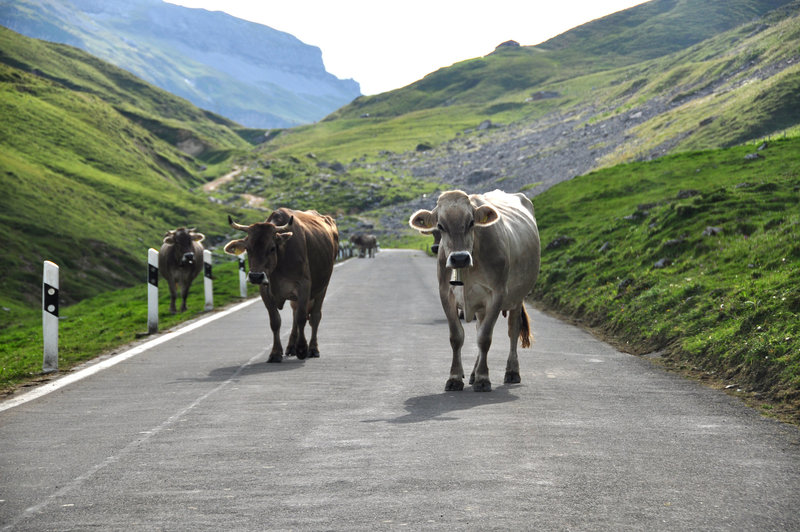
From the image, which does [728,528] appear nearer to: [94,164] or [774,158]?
[774,158]

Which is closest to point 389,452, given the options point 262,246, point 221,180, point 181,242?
point 262,246

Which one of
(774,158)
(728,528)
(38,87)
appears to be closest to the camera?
(728,528)

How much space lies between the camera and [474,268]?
33.6ft

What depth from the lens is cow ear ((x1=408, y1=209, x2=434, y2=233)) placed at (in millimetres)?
10172

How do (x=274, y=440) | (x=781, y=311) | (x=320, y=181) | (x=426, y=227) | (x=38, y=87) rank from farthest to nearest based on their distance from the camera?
(x=320, y=181) → (x=38, y=87) → (x=781, y=311) → (x=426, y=227) → (x=274, y=440)

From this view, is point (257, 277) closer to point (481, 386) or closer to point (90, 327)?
point (481, 386)

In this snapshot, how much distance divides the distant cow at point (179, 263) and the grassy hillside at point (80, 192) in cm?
920

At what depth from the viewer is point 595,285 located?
2188 centimetres

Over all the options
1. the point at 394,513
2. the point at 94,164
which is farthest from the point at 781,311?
the point at 94,164

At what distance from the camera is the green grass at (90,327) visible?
44.2 ft

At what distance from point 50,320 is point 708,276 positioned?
11383 millimetres

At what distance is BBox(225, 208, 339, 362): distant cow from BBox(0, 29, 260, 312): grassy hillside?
771 inches

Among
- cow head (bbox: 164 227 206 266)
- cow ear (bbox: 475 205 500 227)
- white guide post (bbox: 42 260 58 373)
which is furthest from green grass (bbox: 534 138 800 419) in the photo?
cow head (bbox: 164 227 206 266)

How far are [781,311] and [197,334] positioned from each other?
32.1 ft
